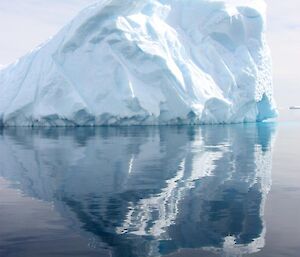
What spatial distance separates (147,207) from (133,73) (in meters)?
28.9

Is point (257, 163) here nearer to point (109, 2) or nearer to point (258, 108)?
point (109, 2)

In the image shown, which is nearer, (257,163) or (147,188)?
(147,188)

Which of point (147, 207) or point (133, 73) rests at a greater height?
point (133, 73)

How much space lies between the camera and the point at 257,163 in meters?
14.5

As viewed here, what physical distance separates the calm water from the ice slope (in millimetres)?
19931

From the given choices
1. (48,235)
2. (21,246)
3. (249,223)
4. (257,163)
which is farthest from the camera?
(257,163)

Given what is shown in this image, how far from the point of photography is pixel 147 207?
798 cm

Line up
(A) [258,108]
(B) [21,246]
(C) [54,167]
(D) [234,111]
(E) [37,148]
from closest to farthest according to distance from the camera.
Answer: (B) [21,246], (C) [54,167], (E) [37,148], (D) [234,111], (A) [258,108]

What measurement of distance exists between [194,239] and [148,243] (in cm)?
73

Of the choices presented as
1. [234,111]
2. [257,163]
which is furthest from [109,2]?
[257,163]

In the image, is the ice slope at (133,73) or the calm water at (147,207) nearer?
the calm water at (147,207)

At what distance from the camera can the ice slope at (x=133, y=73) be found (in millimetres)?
34500

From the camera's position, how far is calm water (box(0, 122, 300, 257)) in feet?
19.2

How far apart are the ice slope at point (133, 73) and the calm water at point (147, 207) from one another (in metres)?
19.9
